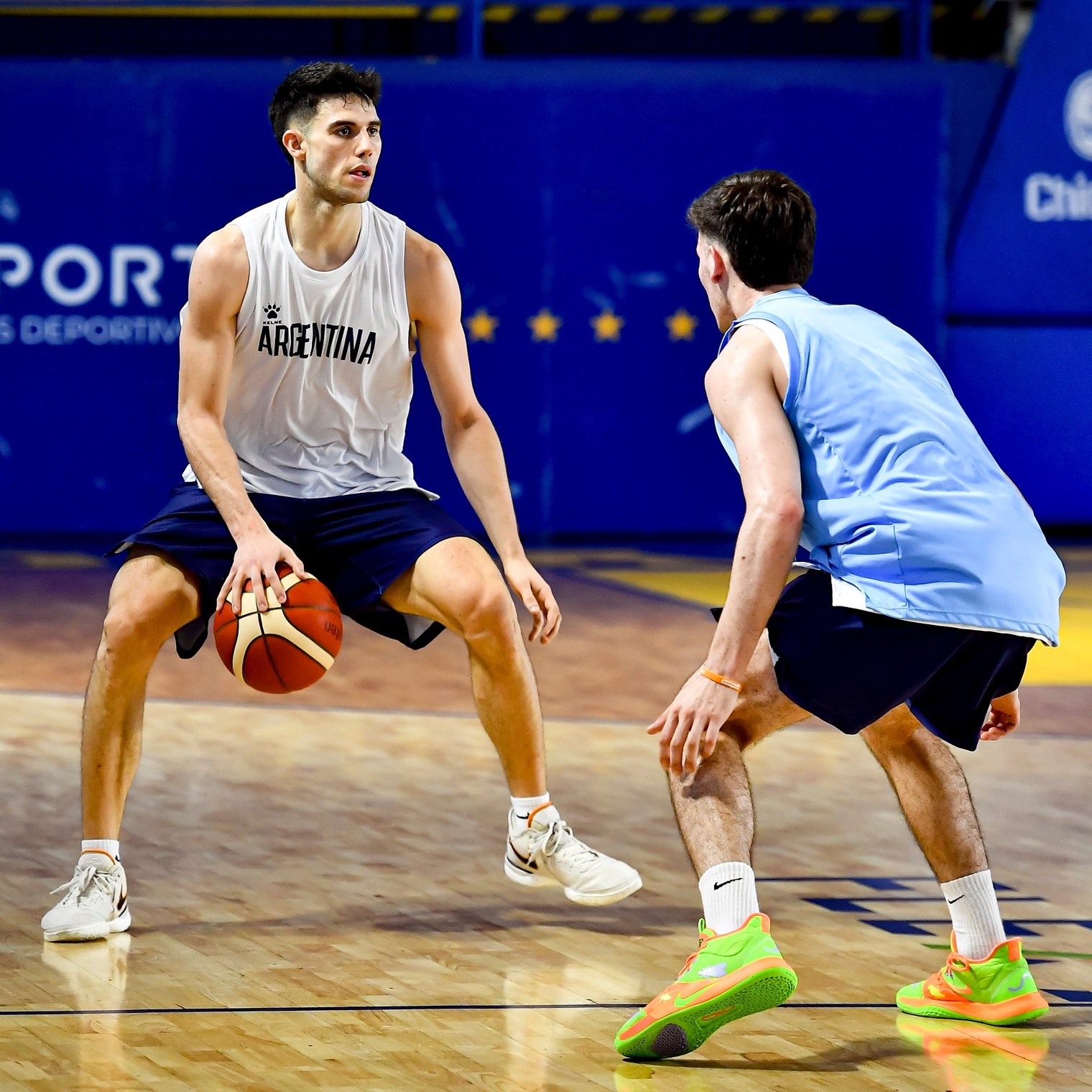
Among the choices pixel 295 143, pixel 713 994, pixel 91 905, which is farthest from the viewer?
pixel 295 143

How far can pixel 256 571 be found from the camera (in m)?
3.53

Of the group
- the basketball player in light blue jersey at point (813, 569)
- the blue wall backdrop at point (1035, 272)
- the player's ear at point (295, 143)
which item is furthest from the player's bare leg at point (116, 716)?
the blue wall backdrop at point (1035, 272)

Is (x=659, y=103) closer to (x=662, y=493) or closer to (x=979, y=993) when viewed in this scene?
(x=662, y=493)

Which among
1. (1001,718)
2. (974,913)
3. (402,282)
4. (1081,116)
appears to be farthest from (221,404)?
(1081,116)

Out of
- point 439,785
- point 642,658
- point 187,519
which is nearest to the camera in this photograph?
point 187,519

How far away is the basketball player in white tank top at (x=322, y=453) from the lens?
3.61 meters

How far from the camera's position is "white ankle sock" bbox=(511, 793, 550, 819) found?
3775 mm

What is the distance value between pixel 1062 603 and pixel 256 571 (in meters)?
6.44

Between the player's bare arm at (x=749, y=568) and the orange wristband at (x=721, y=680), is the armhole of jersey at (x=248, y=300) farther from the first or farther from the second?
the orange wristband at (x=721, y=680)

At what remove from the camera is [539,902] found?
3906mm

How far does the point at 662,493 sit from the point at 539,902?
7.97 m

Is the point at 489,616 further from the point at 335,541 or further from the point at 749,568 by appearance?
the point at 749,568

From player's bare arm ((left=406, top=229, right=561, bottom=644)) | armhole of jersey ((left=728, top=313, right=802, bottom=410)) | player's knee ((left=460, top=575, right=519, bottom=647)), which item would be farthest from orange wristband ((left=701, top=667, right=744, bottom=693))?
player's bare arm ((left=406, top=229, right=561, bottom=644))

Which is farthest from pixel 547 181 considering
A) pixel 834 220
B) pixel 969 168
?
pixel 969 168
